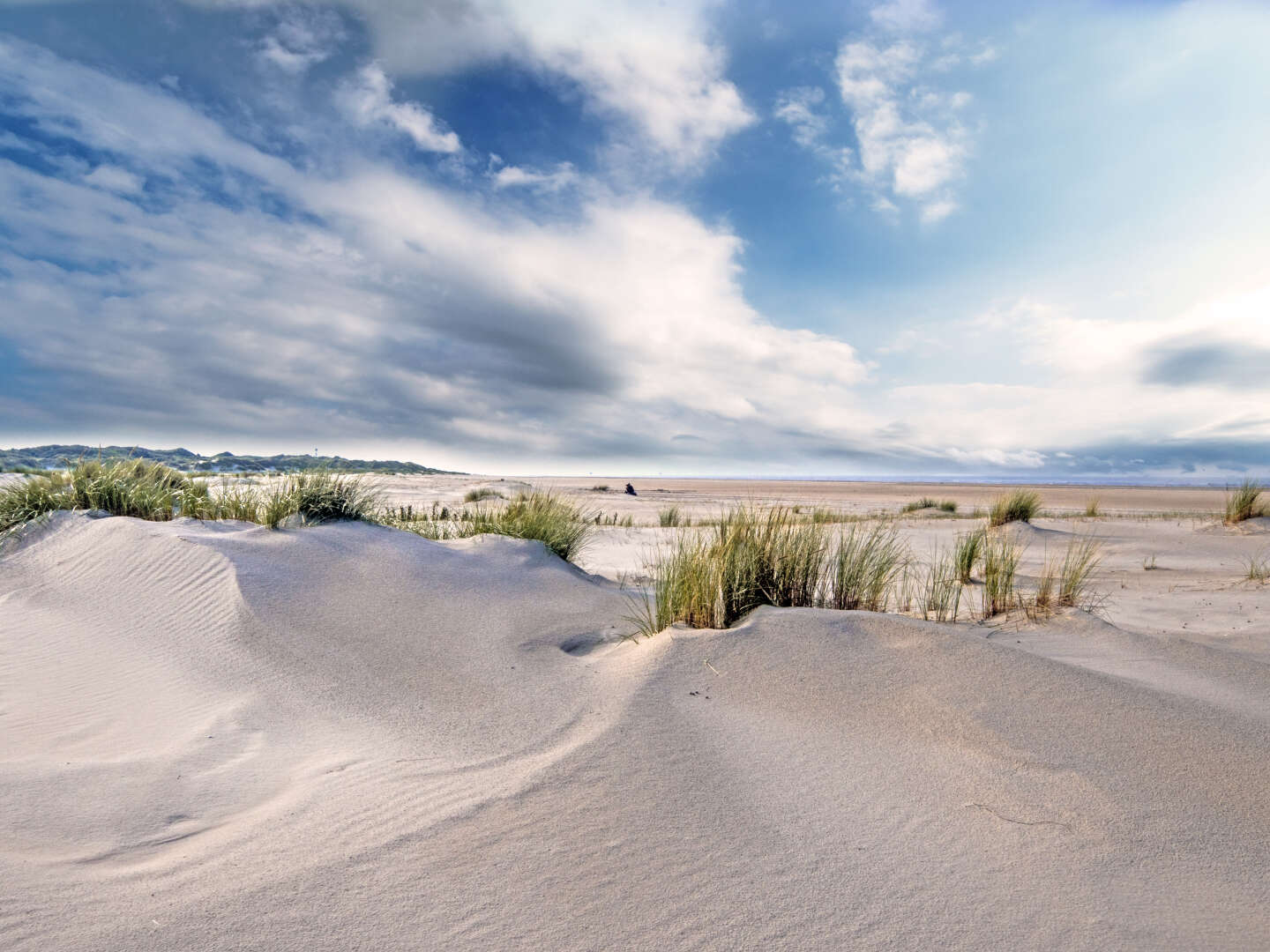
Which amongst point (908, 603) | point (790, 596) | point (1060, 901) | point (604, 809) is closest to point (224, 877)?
point (604, 809)

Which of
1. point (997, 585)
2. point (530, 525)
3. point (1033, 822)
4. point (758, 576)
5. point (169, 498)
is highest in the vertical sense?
point (169, 498)

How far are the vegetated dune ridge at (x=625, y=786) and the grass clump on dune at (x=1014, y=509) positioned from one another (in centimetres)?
871

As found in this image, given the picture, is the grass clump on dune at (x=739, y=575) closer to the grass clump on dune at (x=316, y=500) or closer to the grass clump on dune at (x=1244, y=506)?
the grass clump on dune at (x=316, y=500)

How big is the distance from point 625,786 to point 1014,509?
12.4m

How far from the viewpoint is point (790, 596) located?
448cm

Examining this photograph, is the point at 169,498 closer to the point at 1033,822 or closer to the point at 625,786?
the point at 625,786

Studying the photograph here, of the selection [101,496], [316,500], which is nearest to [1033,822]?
[316,500]

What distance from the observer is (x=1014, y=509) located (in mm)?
12500

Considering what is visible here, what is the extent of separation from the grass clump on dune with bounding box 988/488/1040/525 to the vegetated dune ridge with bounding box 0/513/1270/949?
343 inches

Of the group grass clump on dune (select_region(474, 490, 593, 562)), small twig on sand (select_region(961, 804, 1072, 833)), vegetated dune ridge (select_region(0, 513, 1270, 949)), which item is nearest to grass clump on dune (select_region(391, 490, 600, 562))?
grass clump on dune (select_region(474, 490, 593, 562))

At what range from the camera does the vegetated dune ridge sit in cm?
164

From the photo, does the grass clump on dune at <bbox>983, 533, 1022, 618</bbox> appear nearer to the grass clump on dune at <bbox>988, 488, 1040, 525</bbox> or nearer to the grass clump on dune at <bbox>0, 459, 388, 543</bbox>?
the grass clump on dune at <bbox>0, 459, 388, 543</bbox>

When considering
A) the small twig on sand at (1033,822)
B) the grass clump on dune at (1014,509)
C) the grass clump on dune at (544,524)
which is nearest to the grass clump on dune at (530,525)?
the grass clump on dune at (544,524)

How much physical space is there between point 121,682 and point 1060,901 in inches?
166
